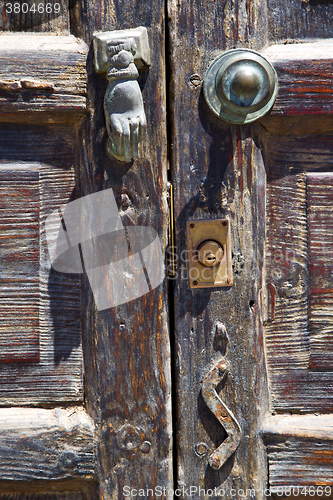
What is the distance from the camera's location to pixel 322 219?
0.95 meters

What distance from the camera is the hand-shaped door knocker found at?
85cm

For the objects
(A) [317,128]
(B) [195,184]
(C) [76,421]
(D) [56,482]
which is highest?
(A) [317,128]

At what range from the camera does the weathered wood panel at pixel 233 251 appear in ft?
2.99

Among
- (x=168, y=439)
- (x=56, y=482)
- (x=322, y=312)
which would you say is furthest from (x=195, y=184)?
(x=56, y=482)

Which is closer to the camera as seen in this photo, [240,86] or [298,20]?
[240,86]

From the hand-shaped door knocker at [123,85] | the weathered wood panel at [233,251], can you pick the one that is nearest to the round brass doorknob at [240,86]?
the weathered wood panel at [233,251]

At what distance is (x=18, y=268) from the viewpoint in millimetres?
922

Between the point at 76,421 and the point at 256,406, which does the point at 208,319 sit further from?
the point at 76,421

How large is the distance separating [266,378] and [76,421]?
421mm

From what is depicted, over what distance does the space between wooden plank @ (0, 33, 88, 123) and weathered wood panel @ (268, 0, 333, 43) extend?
1.38ft

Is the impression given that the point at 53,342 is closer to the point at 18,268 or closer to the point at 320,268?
the point at 18,268

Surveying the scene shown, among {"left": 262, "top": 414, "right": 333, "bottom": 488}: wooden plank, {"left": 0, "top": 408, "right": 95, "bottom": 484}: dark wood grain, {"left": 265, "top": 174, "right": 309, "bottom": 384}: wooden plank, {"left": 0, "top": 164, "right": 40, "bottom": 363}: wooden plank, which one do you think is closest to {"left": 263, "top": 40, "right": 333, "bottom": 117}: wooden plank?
{"left": 265, "top": 174, "right": 309, "bottom": 384}: wooden plank

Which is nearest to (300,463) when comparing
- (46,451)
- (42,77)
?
(46,451)

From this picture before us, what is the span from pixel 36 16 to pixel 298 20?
22.6 inches
